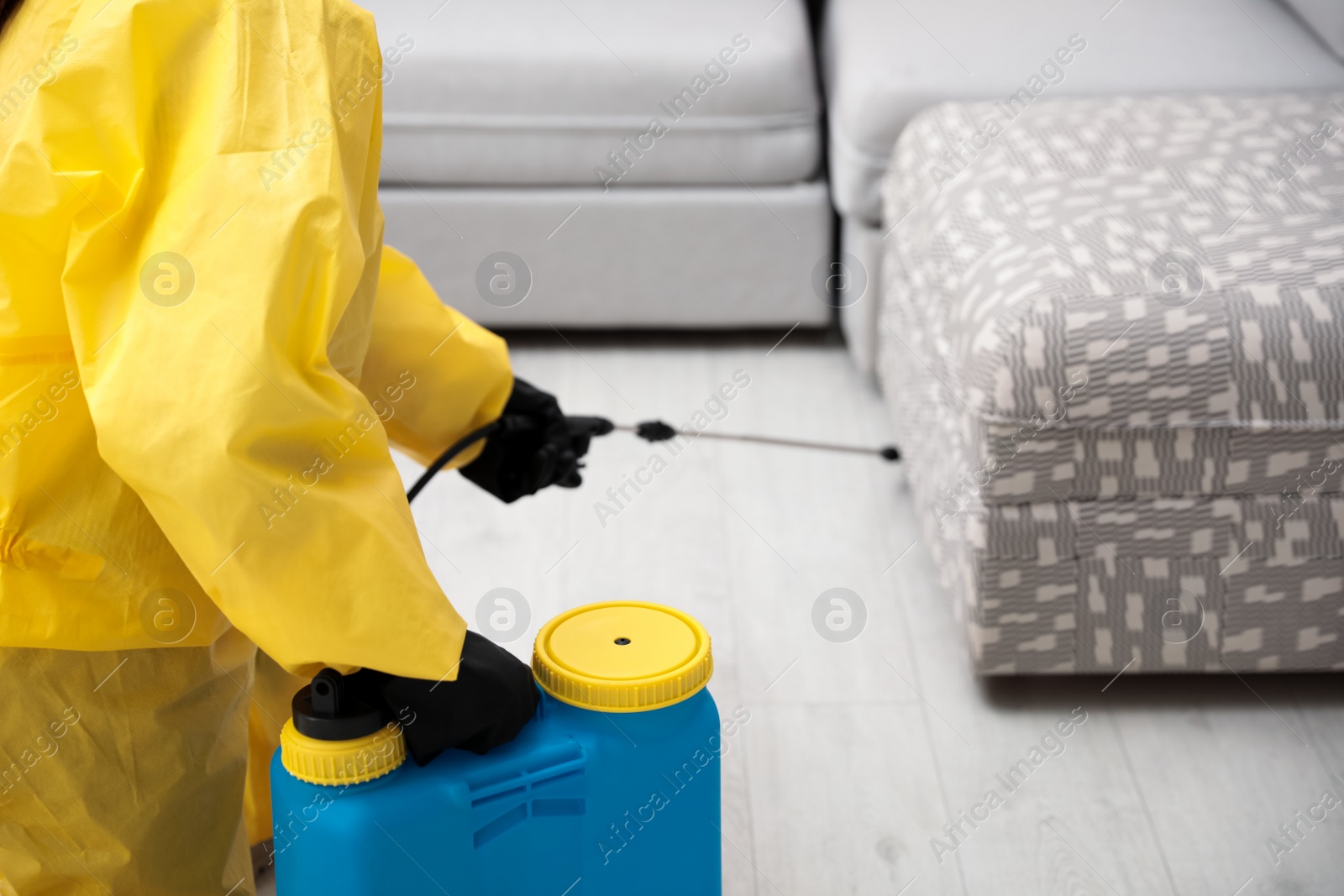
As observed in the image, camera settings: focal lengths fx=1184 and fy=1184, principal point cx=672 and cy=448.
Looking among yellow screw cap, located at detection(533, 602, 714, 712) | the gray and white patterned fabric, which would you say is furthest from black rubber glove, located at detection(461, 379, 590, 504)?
the gray and white patterned fabric

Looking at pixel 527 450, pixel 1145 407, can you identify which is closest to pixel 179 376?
pixel 527 450

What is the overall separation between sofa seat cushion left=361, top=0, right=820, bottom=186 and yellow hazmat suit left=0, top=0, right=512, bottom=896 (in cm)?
115

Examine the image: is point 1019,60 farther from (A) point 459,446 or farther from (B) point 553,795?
(B) point 553,795

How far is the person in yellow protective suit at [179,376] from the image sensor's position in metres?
0.66

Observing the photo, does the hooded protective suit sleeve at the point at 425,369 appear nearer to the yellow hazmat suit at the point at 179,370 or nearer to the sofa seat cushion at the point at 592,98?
the yellow hazmat suit at the point at 179,370

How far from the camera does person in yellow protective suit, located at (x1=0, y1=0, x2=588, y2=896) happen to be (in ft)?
2.17

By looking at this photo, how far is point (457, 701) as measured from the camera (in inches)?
30.8

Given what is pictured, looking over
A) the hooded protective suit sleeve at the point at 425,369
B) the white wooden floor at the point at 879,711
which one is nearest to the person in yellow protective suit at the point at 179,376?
the hooded protective suit sleeve at the point at 425,369

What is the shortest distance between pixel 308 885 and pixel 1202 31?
179 cm

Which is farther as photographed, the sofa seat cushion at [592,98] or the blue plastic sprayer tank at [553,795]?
the sofa seat cushion at [592,98]

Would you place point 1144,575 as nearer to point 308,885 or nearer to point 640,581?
point 640,581

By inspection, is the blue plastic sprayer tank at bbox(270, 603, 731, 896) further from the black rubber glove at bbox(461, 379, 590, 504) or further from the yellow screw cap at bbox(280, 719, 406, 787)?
the black rubber glove at bbox(461, 379, 590, 504)

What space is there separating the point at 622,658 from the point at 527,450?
30cm

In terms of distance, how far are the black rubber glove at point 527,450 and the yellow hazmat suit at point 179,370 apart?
29 cm
